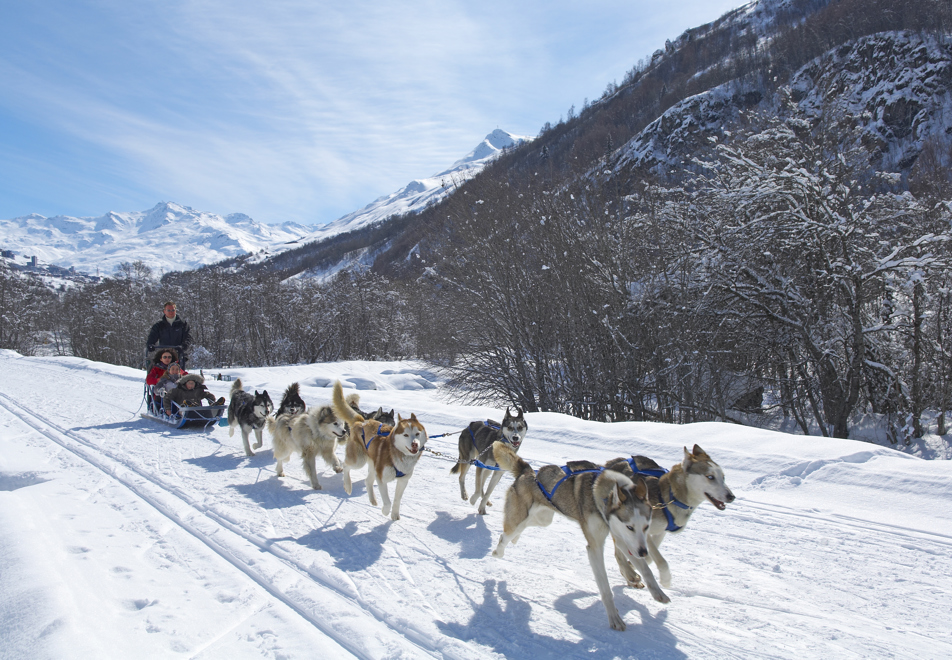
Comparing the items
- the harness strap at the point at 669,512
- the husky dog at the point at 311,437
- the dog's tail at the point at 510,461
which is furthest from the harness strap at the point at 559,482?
the husky dog at the point at 311,437

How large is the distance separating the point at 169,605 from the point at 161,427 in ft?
25.9

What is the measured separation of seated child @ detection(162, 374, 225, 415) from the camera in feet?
33.8

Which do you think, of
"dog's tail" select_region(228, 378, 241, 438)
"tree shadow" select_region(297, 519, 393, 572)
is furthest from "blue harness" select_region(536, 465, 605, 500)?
"dog's tail" select_region(228, 378, 241, 438)

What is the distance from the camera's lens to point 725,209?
1195 centimetres

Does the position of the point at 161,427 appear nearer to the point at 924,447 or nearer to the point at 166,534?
the point at 166,534

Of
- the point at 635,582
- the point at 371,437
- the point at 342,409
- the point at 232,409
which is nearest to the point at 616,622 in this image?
the point at 635,582

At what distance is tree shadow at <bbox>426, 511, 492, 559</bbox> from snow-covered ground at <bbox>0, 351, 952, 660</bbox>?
0.10 feet

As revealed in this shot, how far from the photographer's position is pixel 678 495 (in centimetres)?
384

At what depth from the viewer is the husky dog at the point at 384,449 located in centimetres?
533

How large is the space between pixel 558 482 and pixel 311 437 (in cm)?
383

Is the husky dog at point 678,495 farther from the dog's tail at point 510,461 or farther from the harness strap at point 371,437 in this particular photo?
the harness strap at point 371,437

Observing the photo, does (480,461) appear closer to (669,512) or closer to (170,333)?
(669,512)

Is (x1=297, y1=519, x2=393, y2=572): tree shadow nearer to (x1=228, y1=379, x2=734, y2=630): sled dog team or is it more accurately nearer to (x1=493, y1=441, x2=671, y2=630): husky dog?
(x1=228, y1=379, x2=734, y2=630): sled dog team

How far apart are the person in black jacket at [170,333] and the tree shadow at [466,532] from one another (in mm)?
8510
